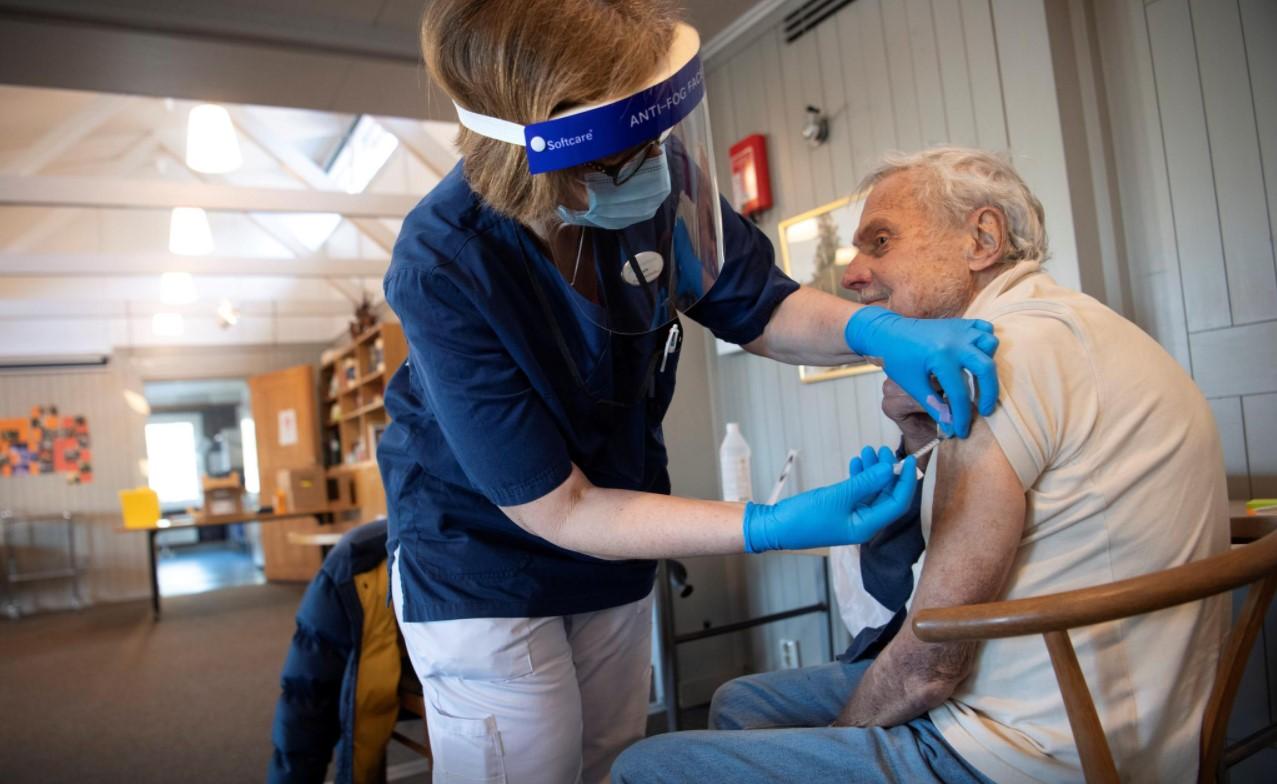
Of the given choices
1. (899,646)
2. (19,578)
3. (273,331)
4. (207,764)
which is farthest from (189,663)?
(273,331)

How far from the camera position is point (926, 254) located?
1269 millimetres

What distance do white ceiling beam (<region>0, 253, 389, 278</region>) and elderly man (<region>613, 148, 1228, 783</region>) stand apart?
6877mm

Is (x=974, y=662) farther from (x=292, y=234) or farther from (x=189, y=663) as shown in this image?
(x=292, y=234)

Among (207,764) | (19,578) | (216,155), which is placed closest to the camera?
(207,764)

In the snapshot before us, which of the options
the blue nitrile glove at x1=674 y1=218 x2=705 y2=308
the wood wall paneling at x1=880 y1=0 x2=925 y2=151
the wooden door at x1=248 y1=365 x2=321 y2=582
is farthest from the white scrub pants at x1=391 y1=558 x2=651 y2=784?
the wooden door at x1=248 y1=365 x2=321 y2=582

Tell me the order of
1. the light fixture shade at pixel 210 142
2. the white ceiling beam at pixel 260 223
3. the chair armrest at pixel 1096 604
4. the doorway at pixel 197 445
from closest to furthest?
the chair armrest at pixel 1096 604 < the light fixture shade at pixel 210 142 < the white ceiling beam at pixel 260 223 < the doorway at pixel 197 445

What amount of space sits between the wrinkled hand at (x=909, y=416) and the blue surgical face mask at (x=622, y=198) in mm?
408

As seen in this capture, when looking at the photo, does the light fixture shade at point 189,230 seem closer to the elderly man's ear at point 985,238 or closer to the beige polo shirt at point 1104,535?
the elderly man's ear at point 985,238

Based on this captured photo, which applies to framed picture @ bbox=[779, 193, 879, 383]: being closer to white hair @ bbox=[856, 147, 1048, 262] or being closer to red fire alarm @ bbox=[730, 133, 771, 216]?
red fire alarm @ bbox=[730, 133, 771, 216]

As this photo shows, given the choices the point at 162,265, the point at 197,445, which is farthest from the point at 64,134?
the point at 197,445

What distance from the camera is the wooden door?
29.8 feet

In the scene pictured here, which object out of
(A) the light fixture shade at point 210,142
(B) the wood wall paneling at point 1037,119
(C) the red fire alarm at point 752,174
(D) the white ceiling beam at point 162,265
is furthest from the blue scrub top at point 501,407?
(D) the white ceiling beam at point 162,265

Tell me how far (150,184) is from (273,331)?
215 inches

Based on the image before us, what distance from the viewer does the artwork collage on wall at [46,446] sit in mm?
8828
